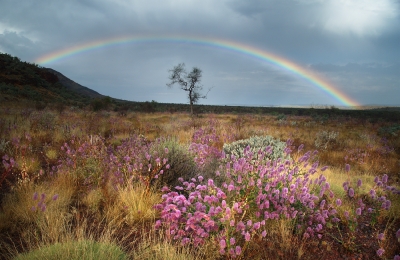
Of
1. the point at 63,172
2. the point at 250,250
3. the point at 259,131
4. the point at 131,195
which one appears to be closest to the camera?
the point at 250,250

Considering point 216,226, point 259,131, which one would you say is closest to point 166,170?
point 216,226

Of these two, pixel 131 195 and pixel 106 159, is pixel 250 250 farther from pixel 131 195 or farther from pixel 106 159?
pixel 106 159

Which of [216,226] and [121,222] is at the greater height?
[216,226]

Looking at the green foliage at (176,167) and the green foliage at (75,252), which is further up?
the green foliage at (176,167)

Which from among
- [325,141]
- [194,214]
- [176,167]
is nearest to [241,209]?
[194,214]

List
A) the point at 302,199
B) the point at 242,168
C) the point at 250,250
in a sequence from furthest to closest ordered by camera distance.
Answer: the point at 242,168
the point at 302,199
the point at 250,250

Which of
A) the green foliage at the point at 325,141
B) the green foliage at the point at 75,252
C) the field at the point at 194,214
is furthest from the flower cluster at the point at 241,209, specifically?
the green foliage at the point at 325,141

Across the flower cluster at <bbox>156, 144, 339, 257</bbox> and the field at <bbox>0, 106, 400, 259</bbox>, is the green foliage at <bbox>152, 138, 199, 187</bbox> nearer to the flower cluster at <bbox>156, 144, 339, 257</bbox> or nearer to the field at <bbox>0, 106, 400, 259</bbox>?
the field at <bbox>0, 106, 400, 259</bbox>

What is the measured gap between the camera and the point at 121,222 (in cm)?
326

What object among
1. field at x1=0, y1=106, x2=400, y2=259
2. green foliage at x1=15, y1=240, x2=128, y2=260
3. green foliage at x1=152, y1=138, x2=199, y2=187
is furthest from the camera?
green foliage at x1=152, y1=138, x2=199, y2=187

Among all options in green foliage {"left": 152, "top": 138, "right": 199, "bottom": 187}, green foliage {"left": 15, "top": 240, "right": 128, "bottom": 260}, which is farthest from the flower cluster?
green foliage {"left": 152, "top": 138, "right": 199, "bottom": 187}

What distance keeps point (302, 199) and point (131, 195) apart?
228 centimetres

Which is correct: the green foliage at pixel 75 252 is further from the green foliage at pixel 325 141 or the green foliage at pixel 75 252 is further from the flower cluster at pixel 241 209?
the green foliage at pixel 325 141

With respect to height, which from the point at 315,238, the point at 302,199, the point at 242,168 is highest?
the point at 242,168
